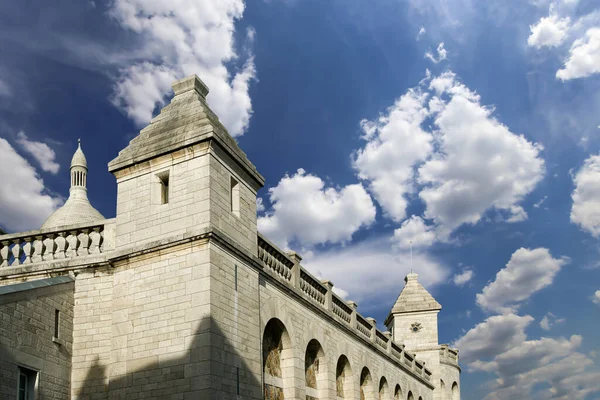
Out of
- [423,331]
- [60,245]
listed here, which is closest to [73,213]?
[423,331]

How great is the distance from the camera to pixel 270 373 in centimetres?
1873

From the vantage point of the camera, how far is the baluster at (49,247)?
16.5m

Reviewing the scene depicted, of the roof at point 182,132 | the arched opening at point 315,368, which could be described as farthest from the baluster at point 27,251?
the arched opening at point 315,368

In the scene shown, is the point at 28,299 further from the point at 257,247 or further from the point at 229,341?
the point at 257,247

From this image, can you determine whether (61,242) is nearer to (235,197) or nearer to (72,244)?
(72,244)

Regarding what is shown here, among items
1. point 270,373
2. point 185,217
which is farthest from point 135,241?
point 270,373

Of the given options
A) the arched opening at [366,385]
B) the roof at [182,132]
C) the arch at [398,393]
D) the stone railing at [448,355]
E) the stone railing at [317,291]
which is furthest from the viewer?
the stone railing at [448,355]

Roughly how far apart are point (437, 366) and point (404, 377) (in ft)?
30.5

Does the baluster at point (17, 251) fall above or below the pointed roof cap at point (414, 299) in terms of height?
below

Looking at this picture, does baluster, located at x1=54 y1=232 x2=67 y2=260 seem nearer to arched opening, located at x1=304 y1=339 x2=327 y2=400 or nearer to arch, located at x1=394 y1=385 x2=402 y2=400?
arched opening, located at x1=304 y1=339 x2=327 y2=400

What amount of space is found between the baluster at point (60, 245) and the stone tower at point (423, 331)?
30.0m

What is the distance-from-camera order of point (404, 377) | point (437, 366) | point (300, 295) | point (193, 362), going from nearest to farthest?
point (193, 362) → point (300, 295) → point (404, 377) → point (437, 366)

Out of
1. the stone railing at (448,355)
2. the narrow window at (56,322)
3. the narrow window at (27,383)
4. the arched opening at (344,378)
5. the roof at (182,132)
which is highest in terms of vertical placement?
the roof at (182,132)

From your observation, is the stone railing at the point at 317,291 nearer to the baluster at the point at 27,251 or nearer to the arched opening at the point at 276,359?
the arched opening at the point at 276,359
